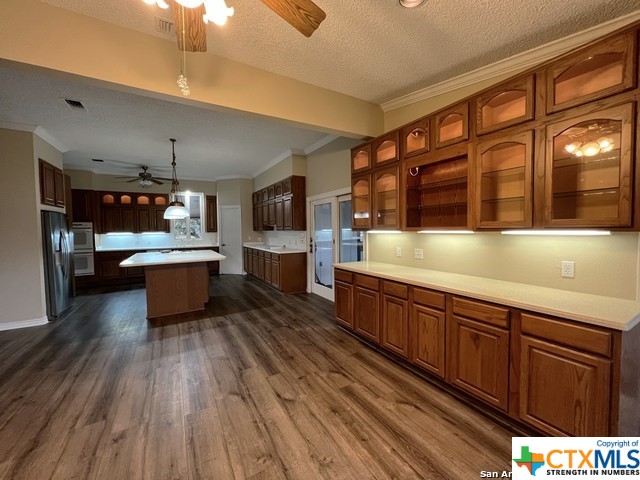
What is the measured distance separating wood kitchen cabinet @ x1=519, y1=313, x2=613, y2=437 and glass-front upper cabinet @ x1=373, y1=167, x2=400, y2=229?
1.69 meters

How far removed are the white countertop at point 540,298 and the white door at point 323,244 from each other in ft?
7.46

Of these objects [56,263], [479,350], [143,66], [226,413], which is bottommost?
[226,413]

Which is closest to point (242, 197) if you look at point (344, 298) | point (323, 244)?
point (323, 244)

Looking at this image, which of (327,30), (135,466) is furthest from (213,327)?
(327,30)

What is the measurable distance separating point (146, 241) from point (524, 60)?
28.6ft

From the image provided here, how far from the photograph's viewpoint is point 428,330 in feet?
7.63

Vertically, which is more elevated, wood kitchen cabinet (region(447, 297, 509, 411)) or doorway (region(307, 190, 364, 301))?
doorway (region(307, 190, 364, 301))

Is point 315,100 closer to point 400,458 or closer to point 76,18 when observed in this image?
point 76,18

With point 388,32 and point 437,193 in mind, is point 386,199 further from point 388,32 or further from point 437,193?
point 388,32

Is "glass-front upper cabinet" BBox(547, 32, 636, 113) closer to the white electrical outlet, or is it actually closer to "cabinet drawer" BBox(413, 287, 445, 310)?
the white electrical outlet

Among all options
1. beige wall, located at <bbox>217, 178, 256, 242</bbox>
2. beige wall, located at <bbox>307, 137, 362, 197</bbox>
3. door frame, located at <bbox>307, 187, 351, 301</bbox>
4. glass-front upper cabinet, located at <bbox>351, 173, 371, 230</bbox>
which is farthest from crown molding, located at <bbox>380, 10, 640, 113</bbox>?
beige wall, located at <bbox>217, 178, 256, 242</bbox>

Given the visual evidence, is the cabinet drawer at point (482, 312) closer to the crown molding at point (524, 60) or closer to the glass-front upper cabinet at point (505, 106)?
the glass-front upper cabinet at point (505, 106)

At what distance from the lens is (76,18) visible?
76.1 inches

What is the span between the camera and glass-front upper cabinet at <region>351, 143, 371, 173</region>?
11.2ft
